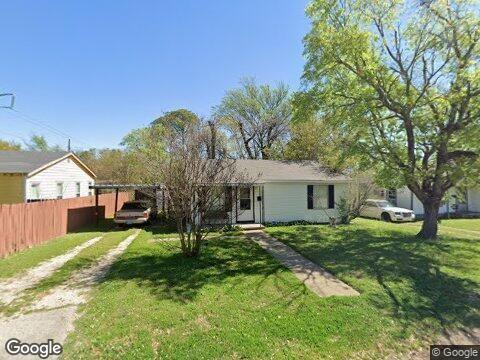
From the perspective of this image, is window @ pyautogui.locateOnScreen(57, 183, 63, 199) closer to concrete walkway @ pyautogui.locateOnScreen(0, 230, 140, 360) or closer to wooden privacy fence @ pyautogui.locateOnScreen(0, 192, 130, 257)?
wooden privacy fence @ pyautogui.locateOnScreen(0, 192, 130, 257)

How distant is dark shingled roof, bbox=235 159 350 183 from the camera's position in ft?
57.6

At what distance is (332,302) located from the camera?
639 cm

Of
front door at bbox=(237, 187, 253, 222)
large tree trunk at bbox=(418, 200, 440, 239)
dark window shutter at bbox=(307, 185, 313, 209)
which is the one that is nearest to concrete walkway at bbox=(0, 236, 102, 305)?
front door at bbox=(237, 187, 253, 222)

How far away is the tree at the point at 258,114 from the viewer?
33875 mm

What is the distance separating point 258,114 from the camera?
34156 mm

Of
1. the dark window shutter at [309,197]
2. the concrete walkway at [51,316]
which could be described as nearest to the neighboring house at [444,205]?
the dark window shutter at [309,197]

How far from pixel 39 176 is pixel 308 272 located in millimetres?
16188

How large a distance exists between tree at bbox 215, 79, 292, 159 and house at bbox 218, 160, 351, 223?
50.1 feet

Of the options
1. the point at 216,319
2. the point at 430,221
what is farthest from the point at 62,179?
the point at 430,221

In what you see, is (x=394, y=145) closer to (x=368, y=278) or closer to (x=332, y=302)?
(x=368, y=278)

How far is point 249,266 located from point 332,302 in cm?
297

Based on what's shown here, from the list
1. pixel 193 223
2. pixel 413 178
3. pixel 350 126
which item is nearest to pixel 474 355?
pixel 193 223

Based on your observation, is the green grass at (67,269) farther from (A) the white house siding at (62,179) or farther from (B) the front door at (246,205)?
(A) the white house siding at (62,179)

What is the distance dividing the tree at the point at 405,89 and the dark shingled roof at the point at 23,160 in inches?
607
